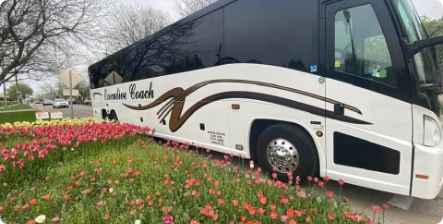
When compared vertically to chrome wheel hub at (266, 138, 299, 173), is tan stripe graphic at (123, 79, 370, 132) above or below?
above


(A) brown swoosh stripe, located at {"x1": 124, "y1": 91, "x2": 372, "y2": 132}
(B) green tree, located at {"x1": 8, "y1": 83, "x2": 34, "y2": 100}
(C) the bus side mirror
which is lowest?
(A) brown swoosh stripe, located at {"x1": 124, "y1": 91, "x2": 372, "y2": 132}

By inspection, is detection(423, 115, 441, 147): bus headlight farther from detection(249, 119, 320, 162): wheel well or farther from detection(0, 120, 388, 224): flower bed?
detection(249, 119, 320, 162): wheel well

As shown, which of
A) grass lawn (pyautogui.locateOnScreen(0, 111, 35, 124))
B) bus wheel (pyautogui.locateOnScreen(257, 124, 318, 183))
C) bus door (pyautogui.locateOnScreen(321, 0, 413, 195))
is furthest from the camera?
grass lawn (pyautogui.locateOnScreen(0, 111, 35, 124))

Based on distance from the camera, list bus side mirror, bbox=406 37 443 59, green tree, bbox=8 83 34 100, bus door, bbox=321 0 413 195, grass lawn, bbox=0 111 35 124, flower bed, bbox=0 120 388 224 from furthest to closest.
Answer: green tree, bbox=8 83 34 100, grass lawn, bbox=0 111 35 124, bus door, bbox=321 0 413 195, bus side mirror, bbox=406 37 443 59, flower bed, bbox=0 120 388 224

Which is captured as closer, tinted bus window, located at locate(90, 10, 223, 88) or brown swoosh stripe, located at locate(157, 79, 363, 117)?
brown swoosh stripe, located at locate(157, 79, 363, 117)

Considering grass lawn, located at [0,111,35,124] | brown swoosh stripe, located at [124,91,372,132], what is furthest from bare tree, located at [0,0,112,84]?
brown swoosh stripe, located at [124,91,372,132]

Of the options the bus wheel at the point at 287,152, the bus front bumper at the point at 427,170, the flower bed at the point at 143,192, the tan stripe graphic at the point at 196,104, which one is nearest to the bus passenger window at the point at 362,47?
the tan stripe graphic at the point at 196,104

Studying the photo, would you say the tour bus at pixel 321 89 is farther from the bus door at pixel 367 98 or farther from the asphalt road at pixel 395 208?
the asphalt road at pixel 395 208

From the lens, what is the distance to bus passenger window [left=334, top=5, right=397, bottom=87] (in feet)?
9.18

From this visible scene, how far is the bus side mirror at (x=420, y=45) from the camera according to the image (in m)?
2.47

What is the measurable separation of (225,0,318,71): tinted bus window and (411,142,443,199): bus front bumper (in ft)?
5.25

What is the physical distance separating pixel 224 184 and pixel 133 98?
587 centimetres

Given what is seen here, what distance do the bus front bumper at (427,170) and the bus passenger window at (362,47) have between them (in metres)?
0.80

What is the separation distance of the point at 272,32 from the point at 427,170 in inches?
104
